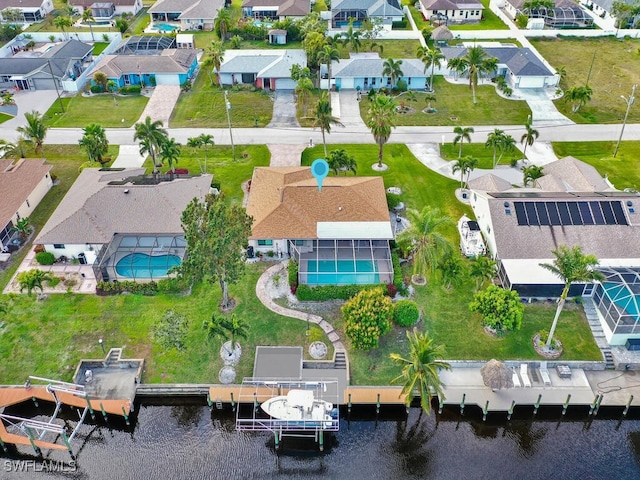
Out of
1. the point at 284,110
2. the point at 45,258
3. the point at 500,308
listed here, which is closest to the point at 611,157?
the point at 500,308

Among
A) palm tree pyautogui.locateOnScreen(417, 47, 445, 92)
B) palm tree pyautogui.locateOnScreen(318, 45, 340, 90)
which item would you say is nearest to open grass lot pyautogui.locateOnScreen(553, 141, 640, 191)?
palm tree pyautogui.locateOnScreen(417, 47, 445, 92)

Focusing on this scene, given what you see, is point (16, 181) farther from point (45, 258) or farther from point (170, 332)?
point (170, 332)

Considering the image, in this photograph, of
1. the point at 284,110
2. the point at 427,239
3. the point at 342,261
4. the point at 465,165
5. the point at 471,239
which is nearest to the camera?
the point at 427,239

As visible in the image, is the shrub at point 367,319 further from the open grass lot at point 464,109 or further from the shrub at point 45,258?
the open grass lot at point 464,109

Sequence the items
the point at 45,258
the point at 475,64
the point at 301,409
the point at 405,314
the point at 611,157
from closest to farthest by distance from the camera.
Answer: the point at 301,409
the point at 405,314
the point at 45,258
the point at 611,157
the point at 475,64

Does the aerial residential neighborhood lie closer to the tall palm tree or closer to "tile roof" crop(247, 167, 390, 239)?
"tile roof" crop(247, 167, 390, 239)

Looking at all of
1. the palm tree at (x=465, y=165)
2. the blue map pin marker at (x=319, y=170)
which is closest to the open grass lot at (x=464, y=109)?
the palm tree at (x=465, y=165)
